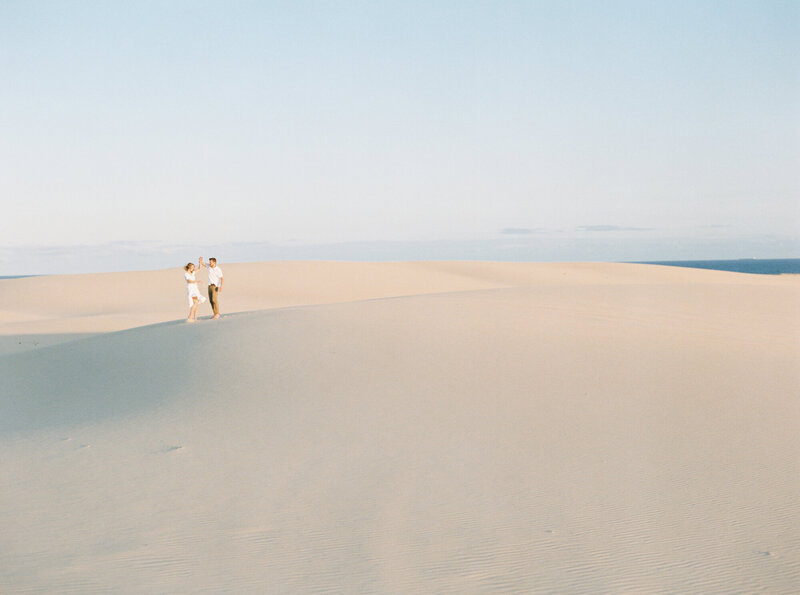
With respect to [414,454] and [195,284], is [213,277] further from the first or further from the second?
[414,454]

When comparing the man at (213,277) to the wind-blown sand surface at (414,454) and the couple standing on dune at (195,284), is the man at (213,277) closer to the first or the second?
the couple standing on dune at (195,284)

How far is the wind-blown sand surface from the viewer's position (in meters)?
4.15

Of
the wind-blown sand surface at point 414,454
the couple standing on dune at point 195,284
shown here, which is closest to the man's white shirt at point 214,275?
the couple standing on dune at point 195,284

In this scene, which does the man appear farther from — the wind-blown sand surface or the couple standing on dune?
the wind-blown sand surface

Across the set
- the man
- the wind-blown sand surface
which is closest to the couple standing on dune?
the man

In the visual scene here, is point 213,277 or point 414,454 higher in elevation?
point 213,277

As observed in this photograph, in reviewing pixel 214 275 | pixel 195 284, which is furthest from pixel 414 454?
pixel 195 284

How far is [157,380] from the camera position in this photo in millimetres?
9656

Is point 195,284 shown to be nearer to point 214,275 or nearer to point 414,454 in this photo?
point 214,275

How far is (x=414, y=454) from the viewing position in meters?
6.18

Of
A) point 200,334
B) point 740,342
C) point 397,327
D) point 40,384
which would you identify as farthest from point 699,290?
point 40,384

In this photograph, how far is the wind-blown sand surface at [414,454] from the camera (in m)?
4.15

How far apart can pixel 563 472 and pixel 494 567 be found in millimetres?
1760

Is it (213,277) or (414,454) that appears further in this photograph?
(213,277)
